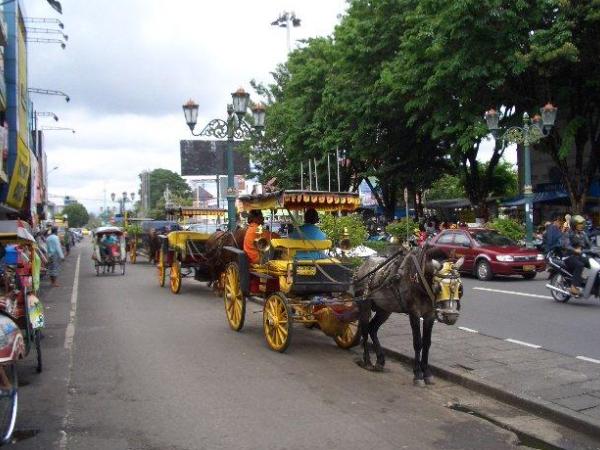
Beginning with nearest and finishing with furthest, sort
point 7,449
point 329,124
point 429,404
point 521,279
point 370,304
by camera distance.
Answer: point 7,449, point 429,404, point 370,304, point 521,279, point 329,124

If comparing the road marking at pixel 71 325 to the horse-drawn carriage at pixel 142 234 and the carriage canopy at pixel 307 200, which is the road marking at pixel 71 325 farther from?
the horse-drawn carriage at pixel 142 234

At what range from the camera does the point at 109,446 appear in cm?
497

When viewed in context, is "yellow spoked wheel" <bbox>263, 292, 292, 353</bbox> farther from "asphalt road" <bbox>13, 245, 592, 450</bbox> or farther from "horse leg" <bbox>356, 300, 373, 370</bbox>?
"horse leg" <bbox>356, 300, 373, 370</bbox>

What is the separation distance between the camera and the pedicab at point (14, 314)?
498 centimetres

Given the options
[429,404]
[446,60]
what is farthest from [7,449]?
[446,60]

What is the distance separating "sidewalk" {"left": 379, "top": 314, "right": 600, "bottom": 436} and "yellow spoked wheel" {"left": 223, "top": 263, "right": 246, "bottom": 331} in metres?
2.37

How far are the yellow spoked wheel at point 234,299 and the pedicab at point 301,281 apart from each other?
1.55 feet

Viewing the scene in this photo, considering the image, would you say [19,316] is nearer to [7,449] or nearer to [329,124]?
[7,449]

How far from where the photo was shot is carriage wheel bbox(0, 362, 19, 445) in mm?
4781

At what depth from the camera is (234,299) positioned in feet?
33.7

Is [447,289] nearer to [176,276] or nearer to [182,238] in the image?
[182,238]

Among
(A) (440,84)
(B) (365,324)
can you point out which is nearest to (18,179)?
(A) (440,84)

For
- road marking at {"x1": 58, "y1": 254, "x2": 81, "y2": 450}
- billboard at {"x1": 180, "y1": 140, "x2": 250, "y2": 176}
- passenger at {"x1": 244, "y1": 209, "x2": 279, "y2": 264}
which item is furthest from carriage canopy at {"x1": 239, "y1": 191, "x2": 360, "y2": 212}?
billboard at {"x1": 180, "y1": 140, "x2": 250, "y2": 176}

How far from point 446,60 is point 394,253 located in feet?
53.5
